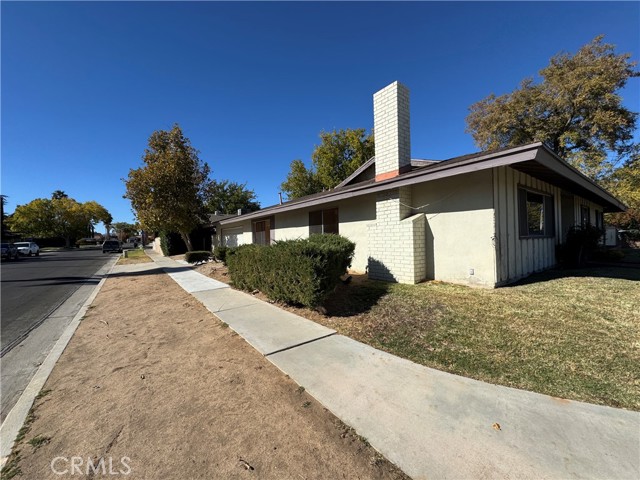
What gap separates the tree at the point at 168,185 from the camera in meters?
17.5

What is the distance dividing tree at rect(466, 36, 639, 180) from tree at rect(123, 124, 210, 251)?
77.6 ft

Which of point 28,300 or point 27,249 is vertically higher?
point 27,249

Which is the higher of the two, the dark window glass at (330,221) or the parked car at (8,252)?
the dark window glass at (330,221)

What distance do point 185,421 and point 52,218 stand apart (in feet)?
225

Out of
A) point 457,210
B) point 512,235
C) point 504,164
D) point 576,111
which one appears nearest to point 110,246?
point 457,210

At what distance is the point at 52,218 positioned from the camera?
51469 millimetres

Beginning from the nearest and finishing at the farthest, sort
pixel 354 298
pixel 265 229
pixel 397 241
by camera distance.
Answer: pixel 354 298 < pixel 397 241 < pixel 265 229

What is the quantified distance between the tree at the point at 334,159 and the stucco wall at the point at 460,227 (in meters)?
24.1

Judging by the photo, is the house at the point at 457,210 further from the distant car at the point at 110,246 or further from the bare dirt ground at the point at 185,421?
the distant car at the point at 110,246

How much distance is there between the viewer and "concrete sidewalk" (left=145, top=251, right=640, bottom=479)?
1.93 m

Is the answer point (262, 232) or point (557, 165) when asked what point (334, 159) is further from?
point (557, 165)

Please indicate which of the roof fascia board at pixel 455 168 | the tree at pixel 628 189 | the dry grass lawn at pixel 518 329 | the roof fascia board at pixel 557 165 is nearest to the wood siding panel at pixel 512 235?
the dry grass lawn at pixel 518 329

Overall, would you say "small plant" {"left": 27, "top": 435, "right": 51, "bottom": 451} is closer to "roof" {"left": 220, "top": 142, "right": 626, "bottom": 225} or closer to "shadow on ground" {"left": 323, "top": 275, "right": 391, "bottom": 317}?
"shadow on ground" {"left": 323, "top": 275, "right": 391, "bottom": 317}

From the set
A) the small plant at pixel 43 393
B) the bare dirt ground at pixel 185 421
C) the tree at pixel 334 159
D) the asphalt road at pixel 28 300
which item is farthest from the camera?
the tree at pixel 334 159
